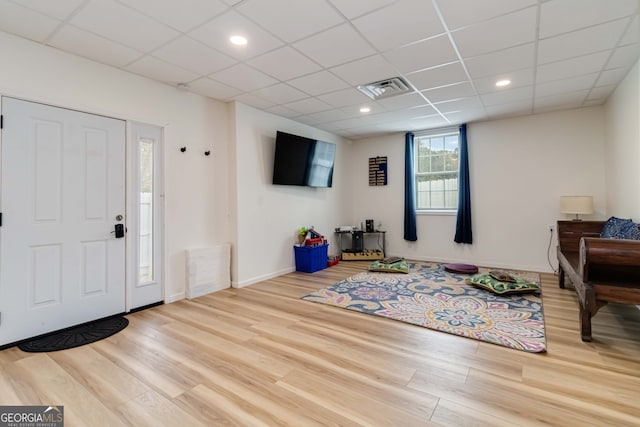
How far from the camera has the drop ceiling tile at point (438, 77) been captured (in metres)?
3.33

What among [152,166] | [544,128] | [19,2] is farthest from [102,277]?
[544,128]

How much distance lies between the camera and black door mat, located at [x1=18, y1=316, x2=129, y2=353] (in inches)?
99.3

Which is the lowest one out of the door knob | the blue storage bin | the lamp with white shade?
the blue storage bin

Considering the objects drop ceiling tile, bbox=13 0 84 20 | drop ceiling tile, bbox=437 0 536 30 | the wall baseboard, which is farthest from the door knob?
drop ceiling tile, bbox=437 0 536 30

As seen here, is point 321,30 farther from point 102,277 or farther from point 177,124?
point 102,277

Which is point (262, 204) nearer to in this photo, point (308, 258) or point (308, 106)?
point (308, 258)

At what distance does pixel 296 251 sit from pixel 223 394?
3.49 m

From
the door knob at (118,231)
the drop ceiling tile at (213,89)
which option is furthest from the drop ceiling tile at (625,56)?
the door knob at (118,231)

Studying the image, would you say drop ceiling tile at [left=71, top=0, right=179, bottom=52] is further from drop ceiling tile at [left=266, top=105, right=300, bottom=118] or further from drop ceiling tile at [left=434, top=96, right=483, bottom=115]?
drop ceiling tile at [left=434, top=96, right=483, bottom=115]

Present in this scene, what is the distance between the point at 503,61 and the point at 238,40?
8.81ft

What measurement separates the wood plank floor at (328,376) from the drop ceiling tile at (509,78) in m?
2.69

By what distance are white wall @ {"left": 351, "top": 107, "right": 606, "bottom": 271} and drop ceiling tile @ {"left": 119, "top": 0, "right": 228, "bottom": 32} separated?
4.92 meters

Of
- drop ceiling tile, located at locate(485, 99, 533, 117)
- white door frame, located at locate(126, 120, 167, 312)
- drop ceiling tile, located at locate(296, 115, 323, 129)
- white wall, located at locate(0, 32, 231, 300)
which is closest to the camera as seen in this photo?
white wall, located at locate(0, 32, 231, 300)

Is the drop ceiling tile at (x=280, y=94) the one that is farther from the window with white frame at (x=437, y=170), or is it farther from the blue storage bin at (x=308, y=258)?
the window with white frame at (x=437, y=170)
